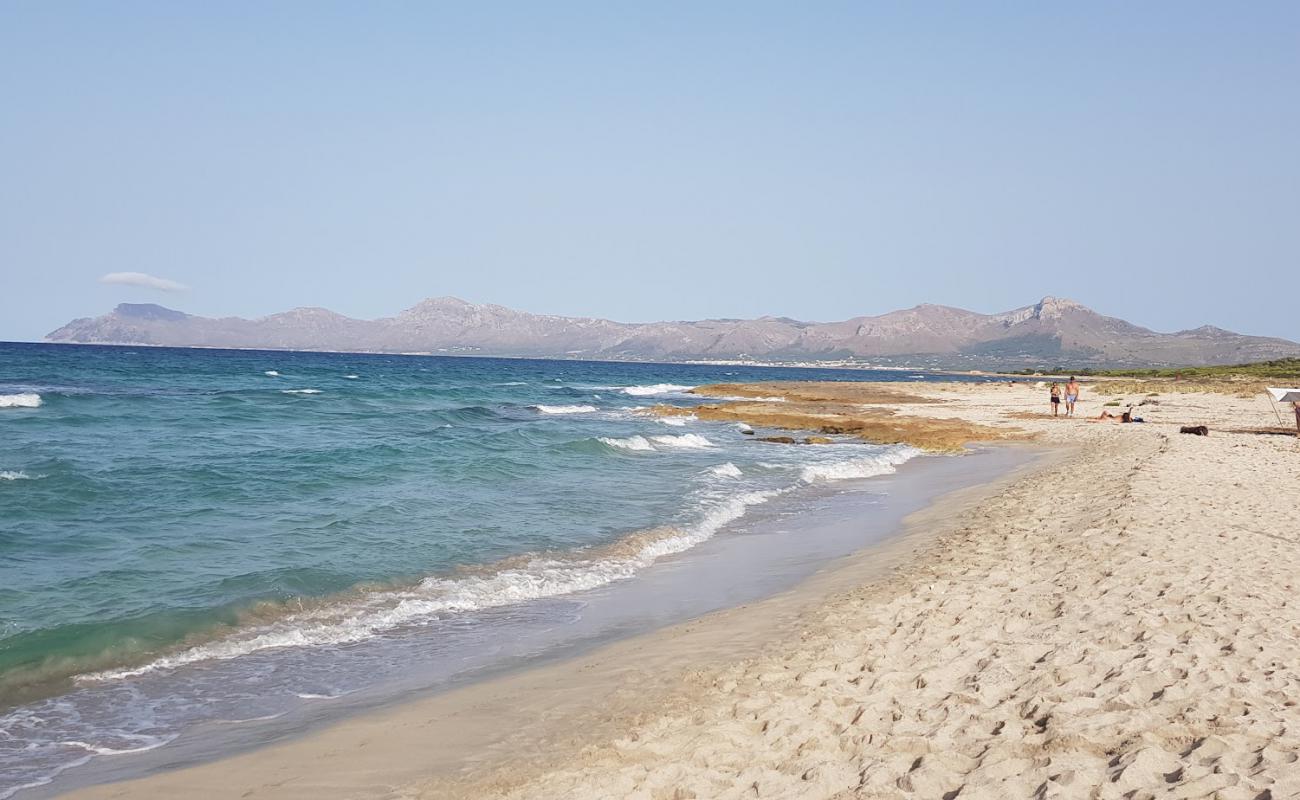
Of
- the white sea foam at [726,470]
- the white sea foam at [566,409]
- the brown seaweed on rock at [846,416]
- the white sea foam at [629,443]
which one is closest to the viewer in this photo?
the white sea foam at [726,470]

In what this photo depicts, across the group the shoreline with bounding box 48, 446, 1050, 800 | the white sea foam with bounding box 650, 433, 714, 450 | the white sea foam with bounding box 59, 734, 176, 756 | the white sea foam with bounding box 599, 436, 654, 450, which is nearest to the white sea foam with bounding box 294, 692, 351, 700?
the shoreline with bounding box 48, 446, 1050, 800

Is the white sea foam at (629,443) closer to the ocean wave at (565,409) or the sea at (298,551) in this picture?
the sea at (298,551)

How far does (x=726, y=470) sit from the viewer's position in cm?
2122

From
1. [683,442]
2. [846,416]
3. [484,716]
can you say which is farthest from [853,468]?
[846,416]

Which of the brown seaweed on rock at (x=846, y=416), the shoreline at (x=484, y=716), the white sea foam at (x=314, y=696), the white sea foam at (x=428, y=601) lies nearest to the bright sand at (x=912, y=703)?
the shoreline at (x=484, y=716)

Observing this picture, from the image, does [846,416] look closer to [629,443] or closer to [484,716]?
[629,443]

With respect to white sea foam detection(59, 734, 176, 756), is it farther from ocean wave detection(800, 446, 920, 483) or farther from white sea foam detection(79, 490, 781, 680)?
ocean wave detection(800, 446, 920, 483)

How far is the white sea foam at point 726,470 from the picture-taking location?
20812mm

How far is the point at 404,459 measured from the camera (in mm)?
21391

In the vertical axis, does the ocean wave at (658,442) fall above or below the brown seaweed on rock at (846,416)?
below

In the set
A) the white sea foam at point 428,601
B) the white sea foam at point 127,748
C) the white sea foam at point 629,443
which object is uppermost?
the white sea foam at point 629,443

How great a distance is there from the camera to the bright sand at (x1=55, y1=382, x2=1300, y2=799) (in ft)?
15.8

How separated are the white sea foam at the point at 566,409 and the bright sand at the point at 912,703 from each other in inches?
1311

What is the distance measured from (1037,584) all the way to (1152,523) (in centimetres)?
358
